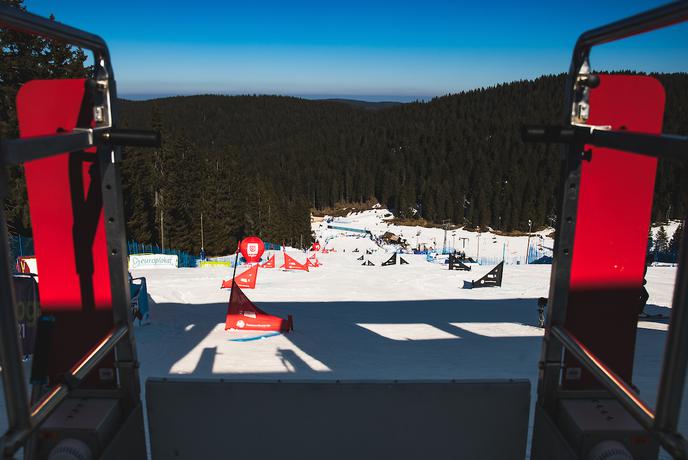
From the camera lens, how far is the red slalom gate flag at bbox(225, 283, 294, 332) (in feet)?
33.9

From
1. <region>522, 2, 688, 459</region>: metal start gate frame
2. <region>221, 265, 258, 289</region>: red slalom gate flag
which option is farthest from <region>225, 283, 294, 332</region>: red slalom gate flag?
<region>522, 2, 688, 459</region>: metal start gate frame

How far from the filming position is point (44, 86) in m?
2.88

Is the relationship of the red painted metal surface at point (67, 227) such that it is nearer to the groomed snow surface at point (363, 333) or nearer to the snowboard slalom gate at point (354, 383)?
the snowboard slalom gate at point (354, 383)

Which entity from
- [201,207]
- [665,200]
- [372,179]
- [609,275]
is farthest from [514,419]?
[372,179]

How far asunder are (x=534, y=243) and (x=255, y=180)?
62.2 m

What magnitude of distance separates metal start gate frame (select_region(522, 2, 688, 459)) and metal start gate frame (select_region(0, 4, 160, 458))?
2.08 m

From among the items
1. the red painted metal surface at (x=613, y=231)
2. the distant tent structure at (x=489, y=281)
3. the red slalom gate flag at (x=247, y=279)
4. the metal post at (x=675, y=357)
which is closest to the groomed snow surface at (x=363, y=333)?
the red painted metal surface at (x=613, y=231)

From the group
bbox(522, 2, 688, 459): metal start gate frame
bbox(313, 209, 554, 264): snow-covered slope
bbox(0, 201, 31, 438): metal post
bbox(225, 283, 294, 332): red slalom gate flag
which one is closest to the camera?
bbox(0, 201, 31, 438): metal post

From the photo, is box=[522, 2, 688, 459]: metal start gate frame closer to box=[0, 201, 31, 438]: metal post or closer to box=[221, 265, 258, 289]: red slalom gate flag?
box=[0, 201, 31, 438]: metal post

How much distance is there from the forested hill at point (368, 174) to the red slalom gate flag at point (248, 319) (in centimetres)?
2769

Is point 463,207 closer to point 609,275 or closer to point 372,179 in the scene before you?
point 372,179

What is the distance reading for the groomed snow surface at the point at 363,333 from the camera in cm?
784

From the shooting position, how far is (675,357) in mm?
1571

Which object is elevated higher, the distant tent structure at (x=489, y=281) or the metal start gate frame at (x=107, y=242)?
the metal start gate frame at (x=107, y=242)
